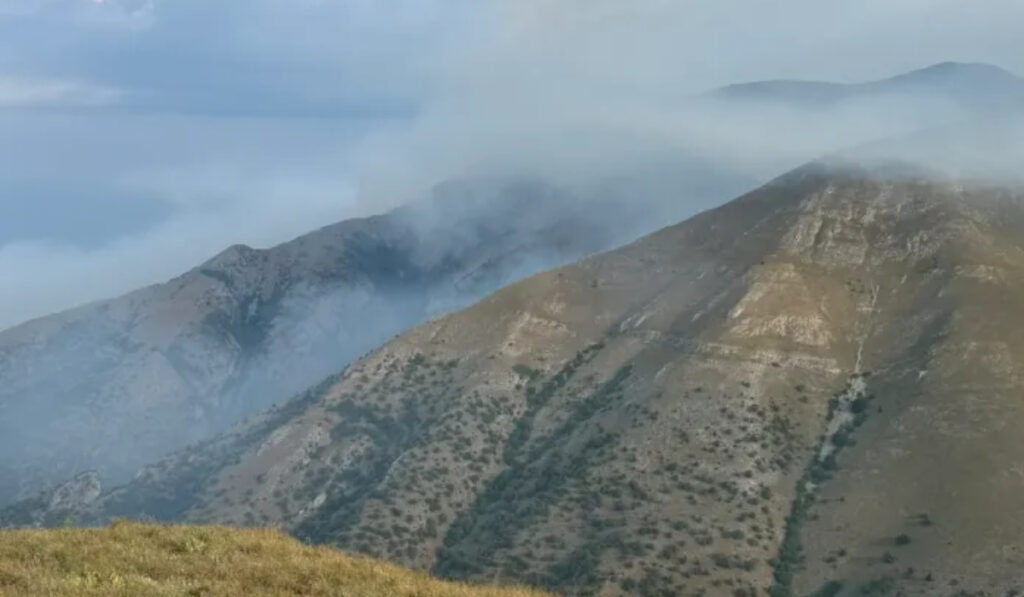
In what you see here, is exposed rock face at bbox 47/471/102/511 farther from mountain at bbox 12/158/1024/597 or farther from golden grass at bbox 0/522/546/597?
golden grass at bbox 0/522/546/597

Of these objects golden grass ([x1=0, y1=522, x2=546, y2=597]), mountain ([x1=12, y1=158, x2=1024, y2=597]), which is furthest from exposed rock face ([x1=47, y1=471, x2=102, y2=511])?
golden grass ([x1=0, y1=522, x2=546, y2=597])

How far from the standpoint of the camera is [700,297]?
150 metres

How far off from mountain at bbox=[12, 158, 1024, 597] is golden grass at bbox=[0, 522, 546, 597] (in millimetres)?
66704

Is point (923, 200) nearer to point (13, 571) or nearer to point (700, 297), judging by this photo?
point (700, 297)

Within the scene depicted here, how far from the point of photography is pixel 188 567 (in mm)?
21625

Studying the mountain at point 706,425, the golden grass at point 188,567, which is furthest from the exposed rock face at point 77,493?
the golden grass at point 188,567

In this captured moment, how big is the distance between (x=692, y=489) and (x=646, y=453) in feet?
27.6

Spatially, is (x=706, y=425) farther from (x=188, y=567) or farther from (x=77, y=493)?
(x=77, y=493)

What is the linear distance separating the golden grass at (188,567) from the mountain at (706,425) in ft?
219

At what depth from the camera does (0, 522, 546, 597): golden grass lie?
774 inches

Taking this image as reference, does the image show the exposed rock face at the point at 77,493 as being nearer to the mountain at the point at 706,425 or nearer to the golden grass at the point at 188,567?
the mountain at the point at 706,425

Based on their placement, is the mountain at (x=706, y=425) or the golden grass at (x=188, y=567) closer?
the golden grass at (x=188, y=567)

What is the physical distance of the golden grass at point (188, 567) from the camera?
19.7 meters

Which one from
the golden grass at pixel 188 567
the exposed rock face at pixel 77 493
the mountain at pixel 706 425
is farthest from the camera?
the exposed rock face at pixel 77 493
